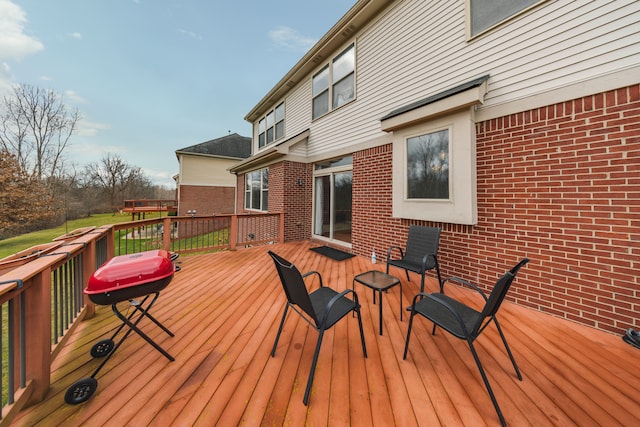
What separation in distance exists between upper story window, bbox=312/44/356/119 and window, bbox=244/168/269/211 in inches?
124

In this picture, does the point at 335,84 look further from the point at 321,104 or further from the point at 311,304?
the point at 311,304

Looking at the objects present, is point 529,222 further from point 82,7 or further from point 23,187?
point 23,187

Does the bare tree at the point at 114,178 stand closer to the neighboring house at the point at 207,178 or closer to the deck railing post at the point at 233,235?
the neighboring house at the point at 207,178

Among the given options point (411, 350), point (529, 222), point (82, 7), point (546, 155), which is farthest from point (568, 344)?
point (82, 7)

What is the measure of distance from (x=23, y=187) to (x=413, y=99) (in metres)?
19.6

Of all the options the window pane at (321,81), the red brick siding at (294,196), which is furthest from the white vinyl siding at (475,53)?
the red brick siding at (294,196)

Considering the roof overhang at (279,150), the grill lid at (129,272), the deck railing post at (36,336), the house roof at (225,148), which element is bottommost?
the deck railing post at (36,336)

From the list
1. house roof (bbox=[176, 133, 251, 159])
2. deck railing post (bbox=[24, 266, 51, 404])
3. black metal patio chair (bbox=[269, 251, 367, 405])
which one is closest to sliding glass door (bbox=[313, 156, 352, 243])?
black metal patio chair (bbox=[269, 251, 367, 405])

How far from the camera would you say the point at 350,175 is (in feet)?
19.2

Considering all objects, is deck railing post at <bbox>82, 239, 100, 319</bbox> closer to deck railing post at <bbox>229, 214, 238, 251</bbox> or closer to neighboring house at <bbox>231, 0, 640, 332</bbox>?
deck railing post at <bbox>229, 214, 238, 251</bbox>

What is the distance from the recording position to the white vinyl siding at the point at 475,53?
8.00 ft

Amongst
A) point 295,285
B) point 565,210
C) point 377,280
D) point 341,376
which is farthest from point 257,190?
point 565,210

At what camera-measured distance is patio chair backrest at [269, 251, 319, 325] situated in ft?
5.48

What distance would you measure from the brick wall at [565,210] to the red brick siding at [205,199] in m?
16.4
